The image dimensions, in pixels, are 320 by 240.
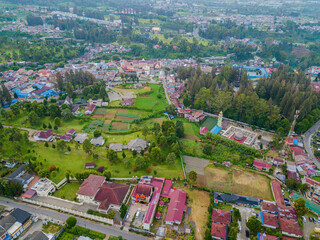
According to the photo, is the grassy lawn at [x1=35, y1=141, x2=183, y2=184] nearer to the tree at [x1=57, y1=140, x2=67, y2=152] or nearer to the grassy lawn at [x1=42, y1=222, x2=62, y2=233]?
the tree at [x1=57, y1=140, x2=67, y2=152]

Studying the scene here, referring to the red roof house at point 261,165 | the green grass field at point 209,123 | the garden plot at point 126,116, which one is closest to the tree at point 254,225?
the red roof house at point 261,165

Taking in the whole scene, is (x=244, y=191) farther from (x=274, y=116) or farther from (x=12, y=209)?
(x=12, y=209)

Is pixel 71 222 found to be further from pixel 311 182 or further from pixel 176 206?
pixel 311 182

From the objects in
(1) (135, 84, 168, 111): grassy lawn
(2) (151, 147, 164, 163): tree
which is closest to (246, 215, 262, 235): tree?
(2) (151, 147, 164, 163): tree

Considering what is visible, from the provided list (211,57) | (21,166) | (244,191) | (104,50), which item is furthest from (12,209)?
(211,57)

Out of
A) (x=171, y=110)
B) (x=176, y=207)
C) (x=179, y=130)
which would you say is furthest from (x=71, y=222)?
(x=171, y=110)

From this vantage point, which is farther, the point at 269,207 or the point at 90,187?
the point at 90,187

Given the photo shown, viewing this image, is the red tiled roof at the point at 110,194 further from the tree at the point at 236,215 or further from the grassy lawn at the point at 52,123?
the grassy lawn at the point at 52,123
